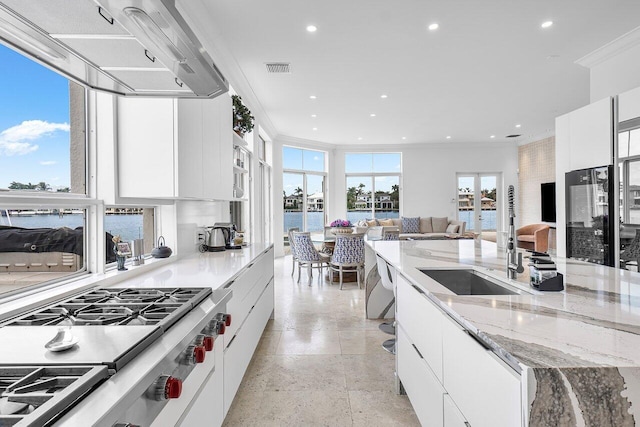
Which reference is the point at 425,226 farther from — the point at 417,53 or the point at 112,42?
the point at 112,42

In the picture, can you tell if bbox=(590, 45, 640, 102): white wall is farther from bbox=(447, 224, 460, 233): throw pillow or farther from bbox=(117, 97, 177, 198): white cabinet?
bbox=(447, 224, 460, 233): throw pillow

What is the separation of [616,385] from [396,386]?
1.78 meters

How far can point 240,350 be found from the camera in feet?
7.22

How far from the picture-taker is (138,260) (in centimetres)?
236

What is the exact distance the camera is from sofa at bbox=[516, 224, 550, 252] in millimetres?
8266

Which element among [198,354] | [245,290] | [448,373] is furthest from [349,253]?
[198,354]

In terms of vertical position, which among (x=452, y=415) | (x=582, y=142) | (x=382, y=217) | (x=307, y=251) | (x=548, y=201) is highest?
(x=582, y=142)

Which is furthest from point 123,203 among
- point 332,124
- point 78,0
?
point 332,124

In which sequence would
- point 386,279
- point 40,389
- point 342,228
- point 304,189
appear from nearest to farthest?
point 40,389 → point 386,279 → point 342,228 → point 304,189

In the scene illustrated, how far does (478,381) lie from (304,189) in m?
8.93

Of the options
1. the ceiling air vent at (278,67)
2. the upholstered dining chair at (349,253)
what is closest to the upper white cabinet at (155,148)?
the ceiling air vent at (278,67)

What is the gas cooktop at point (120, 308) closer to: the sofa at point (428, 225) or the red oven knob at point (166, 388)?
the red oven knob at point (166, 388)

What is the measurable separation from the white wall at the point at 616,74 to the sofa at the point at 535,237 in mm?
4358

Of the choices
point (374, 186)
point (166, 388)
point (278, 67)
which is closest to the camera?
point (166, 388)
